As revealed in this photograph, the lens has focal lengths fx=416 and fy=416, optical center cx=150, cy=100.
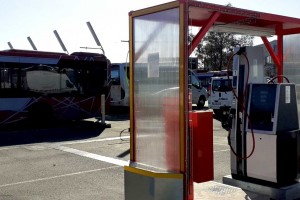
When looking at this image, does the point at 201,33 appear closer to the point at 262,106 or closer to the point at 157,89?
the point at 157,89

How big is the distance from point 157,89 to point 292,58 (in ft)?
10.8

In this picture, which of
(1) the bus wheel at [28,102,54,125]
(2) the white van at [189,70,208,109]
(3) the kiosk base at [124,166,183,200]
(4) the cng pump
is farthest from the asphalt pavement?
(2) the white van at [189,70,208,109]

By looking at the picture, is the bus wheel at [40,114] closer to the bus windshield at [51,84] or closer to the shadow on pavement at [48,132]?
the bus windshield at [51,84]

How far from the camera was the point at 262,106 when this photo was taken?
5.79 metres

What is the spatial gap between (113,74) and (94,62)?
5.14 m

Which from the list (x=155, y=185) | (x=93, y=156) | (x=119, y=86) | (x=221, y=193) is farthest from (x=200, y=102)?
(x=155, y=185)

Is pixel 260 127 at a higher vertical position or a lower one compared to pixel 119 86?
lower

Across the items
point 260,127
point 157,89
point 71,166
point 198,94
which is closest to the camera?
point 157,89

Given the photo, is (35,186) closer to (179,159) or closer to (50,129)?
(179,159)

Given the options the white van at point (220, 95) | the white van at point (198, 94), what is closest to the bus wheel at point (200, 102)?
the white van at point (198, 94)

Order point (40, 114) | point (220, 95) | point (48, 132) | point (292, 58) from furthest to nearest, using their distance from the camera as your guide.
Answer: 1. point (220, 95)
2. point (40, 114)
3. point (48, 132)
4. point (292, 58)

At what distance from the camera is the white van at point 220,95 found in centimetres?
1939

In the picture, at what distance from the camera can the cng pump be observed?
5.64 metres

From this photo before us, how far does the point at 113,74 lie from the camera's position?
2311 centimetres
